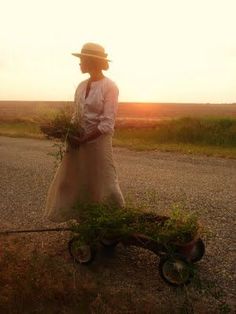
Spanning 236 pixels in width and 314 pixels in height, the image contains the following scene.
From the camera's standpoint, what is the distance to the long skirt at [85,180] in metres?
5.92

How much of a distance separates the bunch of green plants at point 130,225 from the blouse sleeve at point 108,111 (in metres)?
0.90

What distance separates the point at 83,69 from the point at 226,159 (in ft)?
31.3

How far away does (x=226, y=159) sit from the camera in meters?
14.5

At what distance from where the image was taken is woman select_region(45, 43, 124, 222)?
225 inches

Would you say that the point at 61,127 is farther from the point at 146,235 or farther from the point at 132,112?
the point at 132,112

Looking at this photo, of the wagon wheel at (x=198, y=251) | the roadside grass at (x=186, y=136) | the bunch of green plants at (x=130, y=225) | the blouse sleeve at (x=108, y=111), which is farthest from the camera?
the roadside grass at (x=186, y=136)

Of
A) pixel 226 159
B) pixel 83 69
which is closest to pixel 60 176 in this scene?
pixel 83 69

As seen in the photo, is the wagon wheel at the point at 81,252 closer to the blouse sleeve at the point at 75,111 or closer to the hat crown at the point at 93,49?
the blouse sleeve at the point at 75,111

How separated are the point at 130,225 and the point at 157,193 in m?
4.41

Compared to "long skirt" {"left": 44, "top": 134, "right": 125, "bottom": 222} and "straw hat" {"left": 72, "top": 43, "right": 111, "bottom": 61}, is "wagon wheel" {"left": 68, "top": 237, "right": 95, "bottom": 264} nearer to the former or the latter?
"long skirt" {"left": 44, "top": 134, "right": 125, "bottom": 222}

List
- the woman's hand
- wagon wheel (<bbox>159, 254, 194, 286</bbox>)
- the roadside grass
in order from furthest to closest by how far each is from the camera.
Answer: the roadside grass
the woman's hand
wagon wheel (<bbox>159, 254, 194, 286</bbox>)

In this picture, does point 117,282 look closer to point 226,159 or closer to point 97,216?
point 97,216

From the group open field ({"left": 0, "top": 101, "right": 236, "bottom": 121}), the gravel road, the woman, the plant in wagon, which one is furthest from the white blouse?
the gravel road

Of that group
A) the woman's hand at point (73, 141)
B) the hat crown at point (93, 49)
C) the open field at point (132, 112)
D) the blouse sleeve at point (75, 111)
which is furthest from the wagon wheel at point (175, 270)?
the hat crown at point (93, 49)
